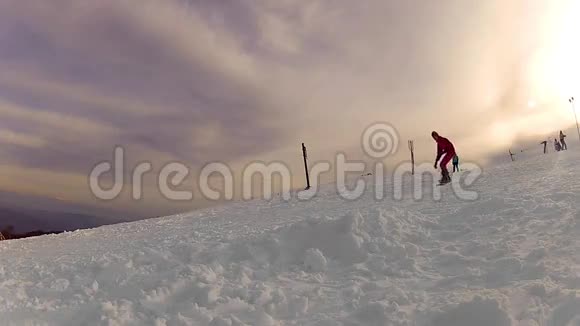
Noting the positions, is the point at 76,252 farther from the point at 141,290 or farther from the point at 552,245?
the point at 552,245

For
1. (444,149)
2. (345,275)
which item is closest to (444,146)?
(444,149)

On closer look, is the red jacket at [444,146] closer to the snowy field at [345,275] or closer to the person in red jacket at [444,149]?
the person in red jacket at [444,149]

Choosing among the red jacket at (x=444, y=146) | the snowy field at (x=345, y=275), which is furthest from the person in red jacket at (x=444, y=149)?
the snowy field at (x=345, y=275)

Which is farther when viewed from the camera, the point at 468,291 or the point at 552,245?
the point at 552,245

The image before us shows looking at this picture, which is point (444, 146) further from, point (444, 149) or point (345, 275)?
point (345, 275)

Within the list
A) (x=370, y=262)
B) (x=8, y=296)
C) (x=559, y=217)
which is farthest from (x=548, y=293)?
(x=8, y=296)

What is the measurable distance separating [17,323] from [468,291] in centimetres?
641

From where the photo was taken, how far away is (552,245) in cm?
720

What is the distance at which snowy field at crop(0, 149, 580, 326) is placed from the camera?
582 centimetres

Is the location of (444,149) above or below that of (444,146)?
below

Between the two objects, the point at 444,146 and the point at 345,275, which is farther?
the point at 444,146

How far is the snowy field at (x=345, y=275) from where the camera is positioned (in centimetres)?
582

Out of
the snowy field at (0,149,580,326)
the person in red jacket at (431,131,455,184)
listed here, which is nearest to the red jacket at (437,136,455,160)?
the person in red jacket at (431,131,455,184)

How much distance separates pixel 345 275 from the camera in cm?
740
